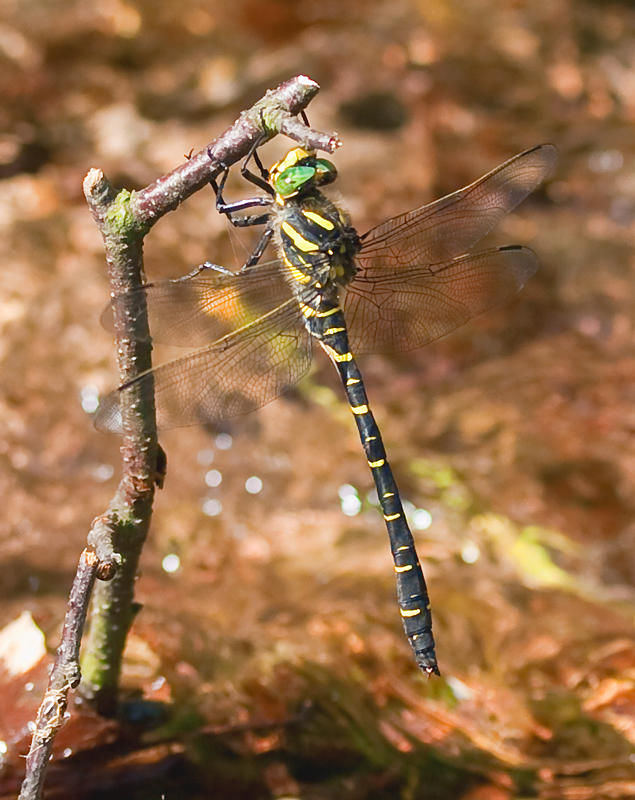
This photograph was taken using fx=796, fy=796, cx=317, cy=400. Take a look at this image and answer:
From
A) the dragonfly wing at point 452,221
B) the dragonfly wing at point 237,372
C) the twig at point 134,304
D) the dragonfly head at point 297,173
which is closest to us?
the twig at point 134,304

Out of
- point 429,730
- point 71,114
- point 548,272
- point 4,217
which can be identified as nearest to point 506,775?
point 429,730

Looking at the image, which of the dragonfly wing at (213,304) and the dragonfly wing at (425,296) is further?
the dragonfly wing at (425,296)

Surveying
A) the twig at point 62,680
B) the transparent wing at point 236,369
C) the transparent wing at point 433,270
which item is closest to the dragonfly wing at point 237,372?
the transparent wing at point 236,369

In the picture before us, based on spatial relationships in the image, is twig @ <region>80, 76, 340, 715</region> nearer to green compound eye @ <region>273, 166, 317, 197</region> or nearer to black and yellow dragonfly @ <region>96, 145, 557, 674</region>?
black and yellow dragonfly @ <region>96, 145, 557, 674</region>

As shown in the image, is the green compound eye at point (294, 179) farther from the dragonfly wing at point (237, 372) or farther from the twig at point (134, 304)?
the twig at point (134, 304)

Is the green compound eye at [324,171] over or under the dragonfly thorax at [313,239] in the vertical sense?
over

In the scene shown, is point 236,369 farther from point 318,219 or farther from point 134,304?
point 134,304

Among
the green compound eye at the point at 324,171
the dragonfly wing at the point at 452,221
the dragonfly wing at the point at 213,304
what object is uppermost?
the dragonfly wing at the point at 452,221

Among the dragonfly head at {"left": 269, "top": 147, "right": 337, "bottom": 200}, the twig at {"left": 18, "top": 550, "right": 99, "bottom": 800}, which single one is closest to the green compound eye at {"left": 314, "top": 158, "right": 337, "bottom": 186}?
the dragonfly head at {"left": 269, "top": 147, "right": 337, "bottom": 200}
